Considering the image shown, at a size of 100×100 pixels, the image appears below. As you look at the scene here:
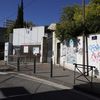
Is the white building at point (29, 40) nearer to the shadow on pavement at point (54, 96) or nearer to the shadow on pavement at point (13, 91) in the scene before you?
the shadow on pavement at point (13, 91)

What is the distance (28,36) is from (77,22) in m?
16.7

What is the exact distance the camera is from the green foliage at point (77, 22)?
2095 cm

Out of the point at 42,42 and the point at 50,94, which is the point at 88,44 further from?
the point at 42,42

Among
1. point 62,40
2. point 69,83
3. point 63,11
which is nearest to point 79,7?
point 63,11

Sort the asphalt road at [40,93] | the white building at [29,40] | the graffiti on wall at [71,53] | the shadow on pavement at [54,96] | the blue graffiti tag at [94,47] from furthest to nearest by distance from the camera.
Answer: the white building at [29,40] < the graffiti on wall at [71,53] < the blue graffiti tag at [94,47] < the asphalt road at [40,93] < the shadow on pavement at [54,96]

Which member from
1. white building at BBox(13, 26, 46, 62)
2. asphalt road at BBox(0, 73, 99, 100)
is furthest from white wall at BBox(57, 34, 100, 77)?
white building at BBox(13, 26, 46, 62)

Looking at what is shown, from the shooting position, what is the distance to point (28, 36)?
1503 inches

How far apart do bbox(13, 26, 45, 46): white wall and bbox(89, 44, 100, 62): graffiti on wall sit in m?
17.0

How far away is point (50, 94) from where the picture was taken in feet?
40.5

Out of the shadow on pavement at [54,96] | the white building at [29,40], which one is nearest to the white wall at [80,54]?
the shadow on pavement at [54,96]

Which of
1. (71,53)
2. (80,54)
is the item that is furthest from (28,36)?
(80,54)

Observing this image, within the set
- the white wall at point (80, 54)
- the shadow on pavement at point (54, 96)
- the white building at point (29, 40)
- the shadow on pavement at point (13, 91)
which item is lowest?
the shadow on pavement at point (54, 96)

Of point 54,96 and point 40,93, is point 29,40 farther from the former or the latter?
point 54,96

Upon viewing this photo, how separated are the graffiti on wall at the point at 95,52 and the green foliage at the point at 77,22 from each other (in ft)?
5.80
